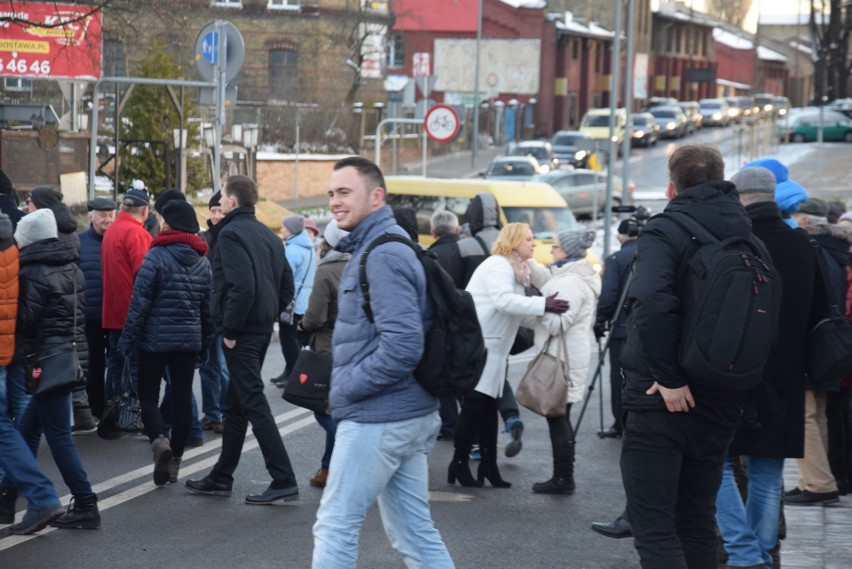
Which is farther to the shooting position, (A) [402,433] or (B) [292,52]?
(B) [292,52]

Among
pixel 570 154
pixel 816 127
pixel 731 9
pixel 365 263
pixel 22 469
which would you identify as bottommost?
pixel 22 469

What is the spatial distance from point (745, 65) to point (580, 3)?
3914 cm

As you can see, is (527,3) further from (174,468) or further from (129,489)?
(129,489)

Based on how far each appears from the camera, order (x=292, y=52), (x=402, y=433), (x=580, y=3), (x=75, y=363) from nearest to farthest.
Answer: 1. (x=402, y=433)
2. (x=75, y=363)
3. (x=292, y=52)
4. (x=580, y=3)

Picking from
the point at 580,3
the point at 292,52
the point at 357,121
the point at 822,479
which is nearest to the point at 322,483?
the point at 822,479

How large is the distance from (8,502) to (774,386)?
13.8 feet

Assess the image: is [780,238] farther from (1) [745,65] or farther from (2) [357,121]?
(1) [745,65]

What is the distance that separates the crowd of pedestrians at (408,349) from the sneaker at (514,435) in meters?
0.03

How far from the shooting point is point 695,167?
5.20 meters

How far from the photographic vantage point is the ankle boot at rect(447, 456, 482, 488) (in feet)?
28.6

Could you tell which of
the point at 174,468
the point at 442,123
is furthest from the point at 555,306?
the point at 442,123

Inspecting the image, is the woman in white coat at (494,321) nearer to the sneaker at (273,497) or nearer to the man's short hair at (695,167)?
the sneaker at (273,497)

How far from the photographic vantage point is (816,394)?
27.4ft

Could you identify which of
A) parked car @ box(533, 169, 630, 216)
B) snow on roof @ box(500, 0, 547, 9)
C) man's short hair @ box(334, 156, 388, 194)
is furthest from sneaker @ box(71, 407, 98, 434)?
snow on roof @ box(500, 0, 547, 9)
